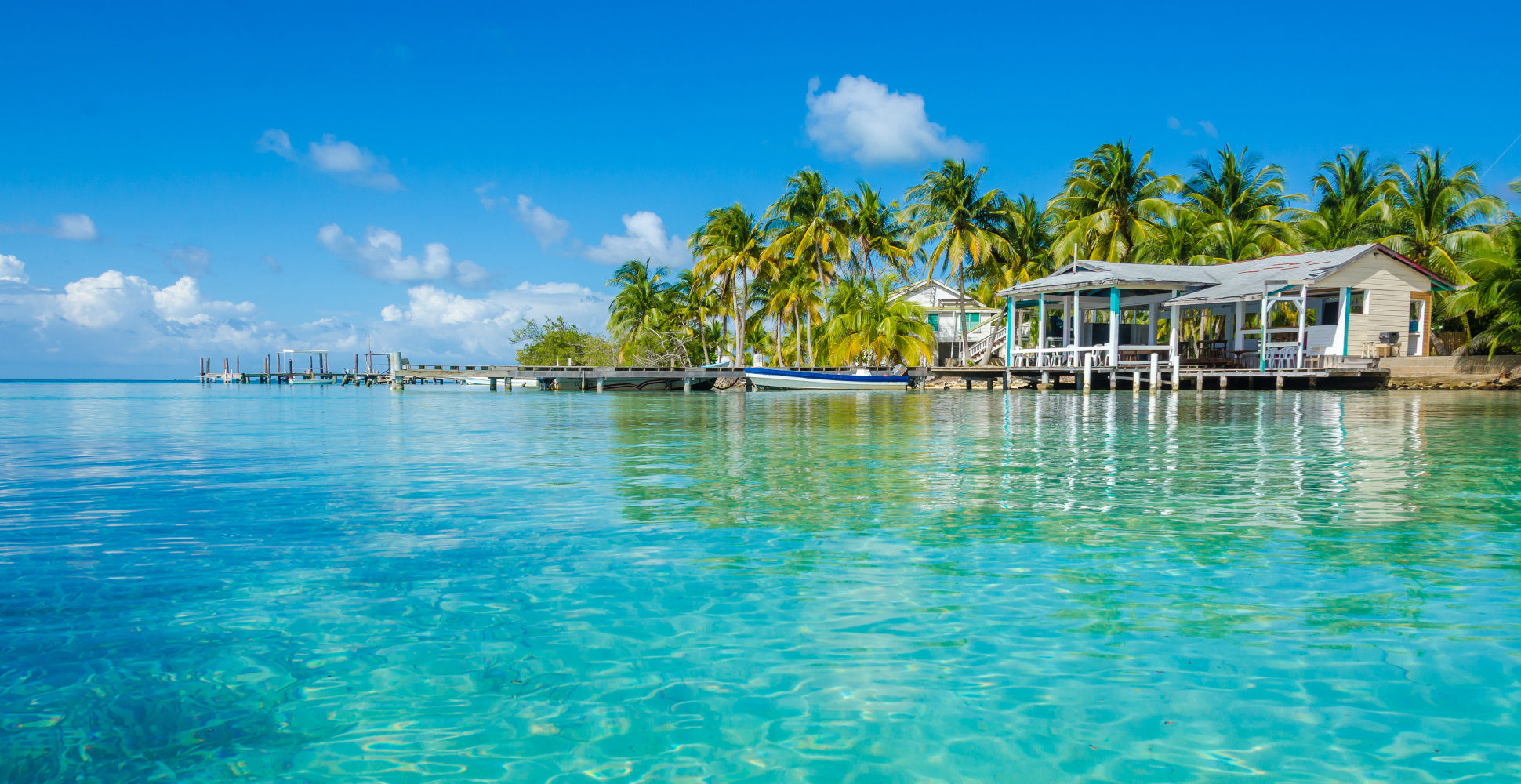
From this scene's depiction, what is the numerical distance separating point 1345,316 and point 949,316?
63.1ft

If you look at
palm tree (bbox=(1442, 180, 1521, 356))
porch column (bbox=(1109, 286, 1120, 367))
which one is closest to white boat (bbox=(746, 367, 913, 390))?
porch column (bbox=(1109, 286, 1120, 367))

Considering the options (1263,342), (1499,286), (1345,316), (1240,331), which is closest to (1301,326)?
(1263,342)

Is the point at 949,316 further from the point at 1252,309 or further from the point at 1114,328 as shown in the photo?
the point at 1252,309

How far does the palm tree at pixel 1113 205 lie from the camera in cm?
3969

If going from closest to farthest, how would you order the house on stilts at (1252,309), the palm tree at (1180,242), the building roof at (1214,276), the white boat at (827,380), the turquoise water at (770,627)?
the turquoise water at (770,627)
the building roof at (1214,276)
the house on stilts at (1252,309)
the white boat at (827,380)
the palm tree at (1180,242)

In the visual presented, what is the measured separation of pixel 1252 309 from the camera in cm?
3303

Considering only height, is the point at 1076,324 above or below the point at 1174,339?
above

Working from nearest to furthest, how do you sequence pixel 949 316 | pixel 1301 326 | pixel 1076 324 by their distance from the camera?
pixel 1301 326 < pixel 1076 324 < pixel 949 316

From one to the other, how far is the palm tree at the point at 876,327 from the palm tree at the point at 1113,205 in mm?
7782

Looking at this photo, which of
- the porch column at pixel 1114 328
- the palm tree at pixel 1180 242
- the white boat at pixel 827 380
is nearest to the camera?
the porch column at pixel 1114 328

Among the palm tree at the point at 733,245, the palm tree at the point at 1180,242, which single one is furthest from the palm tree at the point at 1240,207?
the palm tree at the point at 733,245

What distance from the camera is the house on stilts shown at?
31.1 meters

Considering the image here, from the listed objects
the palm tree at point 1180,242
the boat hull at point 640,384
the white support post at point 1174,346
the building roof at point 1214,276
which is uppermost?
the palm tree at point 1180,242

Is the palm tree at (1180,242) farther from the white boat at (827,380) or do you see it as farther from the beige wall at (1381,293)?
the white boat at (827,380)
